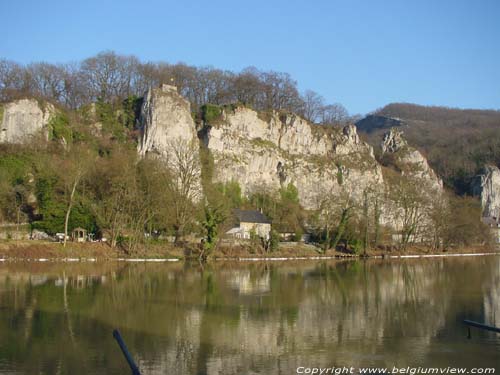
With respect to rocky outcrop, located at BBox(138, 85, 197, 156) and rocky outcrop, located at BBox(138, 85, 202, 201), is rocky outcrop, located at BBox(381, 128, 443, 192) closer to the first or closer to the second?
rocky outcrop, located at BBox(138, 85, 202, 201)

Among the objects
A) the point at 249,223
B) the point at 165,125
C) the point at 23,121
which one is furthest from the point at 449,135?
the point at 23,121

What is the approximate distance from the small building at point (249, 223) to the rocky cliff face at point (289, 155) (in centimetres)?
895

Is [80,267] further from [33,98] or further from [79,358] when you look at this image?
[33,98]

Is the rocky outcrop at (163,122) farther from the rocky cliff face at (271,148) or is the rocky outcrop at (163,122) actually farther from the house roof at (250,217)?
the house roof at (250,217)

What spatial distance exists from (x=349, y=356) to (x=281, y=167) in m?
60.0

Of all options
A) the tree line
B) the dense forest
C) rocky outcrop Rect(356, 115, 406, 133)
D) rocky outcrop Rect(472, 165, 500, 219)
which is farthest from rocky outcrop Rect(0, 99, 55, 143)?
rocky outcrop Rect(356, 115, 406, 133)

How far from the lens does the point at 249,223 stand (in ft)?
189

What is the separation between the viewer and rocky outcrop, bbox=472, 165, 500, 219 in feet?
320

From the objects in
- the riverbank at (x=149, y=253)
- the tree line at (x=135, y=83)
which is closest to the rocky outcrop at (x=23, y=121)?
the tree line at (x=135, y=83)

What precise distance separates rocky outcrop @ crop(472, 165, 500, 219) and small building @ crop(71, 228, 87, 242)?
7353cm

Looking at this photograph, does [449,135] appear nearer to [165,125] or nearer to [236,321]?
[165,125]

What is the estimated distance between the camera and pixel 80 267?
35688 millimetres

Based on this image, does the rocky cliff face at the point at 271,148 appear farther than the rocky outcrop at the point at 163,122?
Answer: Yes

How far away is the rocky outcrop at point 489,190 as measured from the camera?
3840 inches
